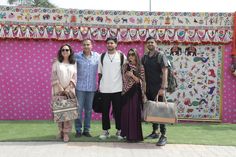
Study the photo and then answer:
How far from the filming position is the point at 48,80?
9.06 metres

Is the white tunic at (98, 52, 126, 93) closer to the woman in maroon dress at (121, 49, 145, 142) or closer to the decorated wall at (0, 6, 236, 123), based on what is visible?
the woman in maroon dress at (121, 49, 145, 142)

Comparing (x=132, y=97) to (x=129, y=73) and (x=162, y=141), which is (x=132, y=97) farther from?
(x=162, y=141)

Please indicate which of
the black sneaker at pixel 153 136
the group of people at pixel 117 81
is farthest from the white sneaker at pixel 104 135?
the black sneaker at pixel 153 136

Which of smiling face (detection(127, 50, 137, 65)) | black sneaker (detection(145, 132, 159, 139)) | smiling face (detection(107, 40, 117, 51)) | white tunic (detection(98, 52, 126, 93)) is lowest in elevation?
black sneaker (detection(145, 132, 159, 139))

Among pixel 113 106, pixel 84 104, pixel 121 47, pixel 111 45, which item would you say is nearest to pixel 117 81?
pixel 113 106

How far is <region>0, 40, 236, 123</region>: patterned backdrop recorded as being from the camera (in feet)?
29.6

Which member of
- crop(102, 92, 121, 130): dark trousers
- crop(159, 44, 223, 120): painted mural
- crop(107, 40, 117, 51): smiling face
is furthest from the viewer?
crop(159, 44, 223, 120): painted mural

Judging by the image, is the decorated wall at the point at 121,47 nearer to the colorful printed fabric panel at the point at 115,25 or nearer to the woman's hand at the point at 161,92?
the colorful printed fabric panel at the point at 115,25

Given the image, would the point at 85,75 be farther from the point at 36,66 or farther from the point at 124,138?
the point at 36,66

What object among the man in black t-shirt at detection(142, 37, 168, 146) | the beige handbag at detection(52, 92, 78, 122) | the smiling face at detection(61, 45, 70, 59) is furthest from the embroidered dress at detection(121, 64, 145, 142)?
the smiling face at detection(61, 45, 70, 59)

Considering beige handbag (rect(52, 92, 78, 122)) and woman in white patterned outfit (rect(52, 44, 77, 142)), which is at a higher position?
woman in white patterned outfit (rect(52, 44, 77, 142))

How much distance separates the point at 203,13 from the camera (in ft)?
29.8

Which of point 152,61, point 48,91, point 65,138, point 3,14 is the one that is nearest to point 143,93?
point 152,61

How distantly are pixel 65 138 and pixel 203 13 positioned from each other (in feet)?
15.0
